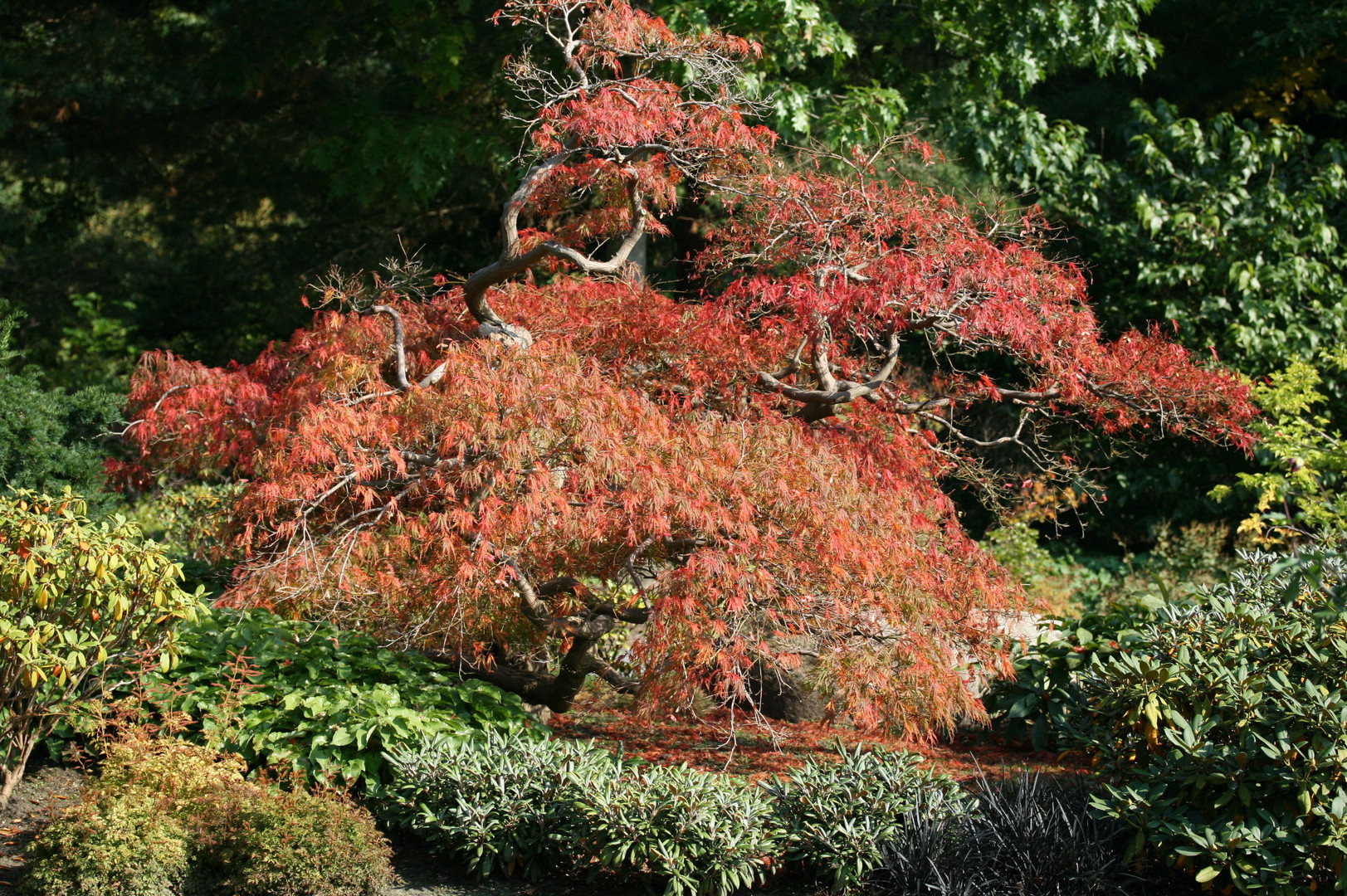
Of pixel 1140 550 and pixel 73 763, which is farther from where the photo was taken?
pixel 1140 550

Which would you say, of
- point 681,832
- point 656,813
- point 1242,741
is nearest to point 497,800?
point 656,813

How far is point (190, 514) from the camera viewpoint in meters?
10.5

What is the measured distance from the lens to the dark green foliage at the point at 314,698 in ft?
17.1

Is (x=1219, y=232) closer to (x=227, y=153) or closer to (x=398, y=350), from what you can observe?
(x=398, y=350)

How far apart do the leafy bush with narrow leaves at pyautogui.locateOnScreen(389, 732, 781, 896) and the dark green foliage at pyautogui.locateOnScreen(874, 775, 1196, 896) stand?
1.74 ft

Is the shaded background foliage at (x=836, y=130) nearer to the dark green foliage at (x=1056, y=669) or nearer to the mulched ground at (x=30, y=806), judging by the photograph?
the dark green foliage at (x=1056, y=669)

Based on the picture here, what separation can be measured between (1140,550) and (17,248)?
1537cm

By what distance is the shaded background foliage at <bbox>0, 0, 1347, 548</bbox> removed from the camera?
1070cm

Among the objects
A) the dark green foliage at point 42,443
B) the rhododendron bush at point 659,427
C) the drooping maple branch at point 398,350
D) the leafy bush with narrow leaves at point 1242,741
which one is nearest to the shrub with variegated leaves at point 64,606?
the rhododendron bush at point 659,427

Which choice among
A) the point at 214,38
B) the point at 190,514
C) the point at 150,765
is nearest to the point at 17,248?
the point at 214,38

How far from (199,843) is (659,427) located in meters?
2.61

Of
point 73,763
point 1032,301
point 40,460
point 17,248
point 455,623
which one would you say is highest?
point 1032,301

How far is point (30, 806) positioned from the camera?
17.1 ft

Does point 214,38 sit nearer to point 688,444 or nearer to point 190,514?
point 190,514
